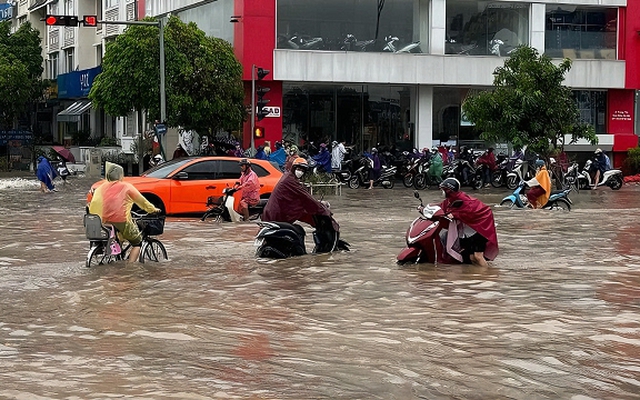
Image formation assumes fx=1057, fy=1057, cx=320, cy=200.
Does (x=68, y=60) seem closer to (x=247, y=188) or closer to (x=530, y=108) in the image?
(x=530, y=108)

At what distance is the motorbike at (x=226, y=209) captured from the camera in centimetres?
2164

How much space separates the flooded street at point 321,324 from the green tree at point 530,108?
45.7ft

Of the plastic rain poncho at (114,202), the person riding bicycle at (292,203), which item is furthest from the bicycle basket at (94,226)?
the person riding bicycle at (292,203)

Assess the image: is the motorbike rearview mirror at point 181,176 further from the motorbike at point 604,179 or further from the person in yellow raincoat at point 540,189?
the motorbike at point 604,179

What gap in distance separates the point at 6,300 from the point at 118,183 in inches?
122

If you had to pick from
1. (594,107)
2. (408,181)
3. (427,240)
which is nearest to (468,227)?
(427,240)

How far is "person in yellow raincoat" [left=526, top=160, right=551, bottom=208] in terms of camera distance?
2470 centimetres

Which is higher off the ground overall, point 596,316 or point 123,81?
point 123,81

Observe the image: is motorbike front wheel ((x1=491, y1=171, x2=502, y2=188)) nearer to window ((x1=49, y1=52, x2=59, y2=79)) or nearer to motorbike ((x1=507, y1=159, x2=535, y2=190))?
motorbike ((x1=507, y1=159, x2=535, y2=190))

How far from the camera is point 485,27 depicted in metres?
42.3

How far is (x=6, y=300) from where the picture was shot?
11.7 m

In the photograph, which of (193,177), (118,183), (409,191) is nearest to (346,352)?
(118,183)

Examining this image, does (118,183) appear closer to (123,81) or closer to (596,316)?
(596,316)

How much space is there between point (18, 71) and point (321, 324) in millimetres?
47230
